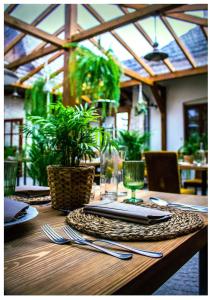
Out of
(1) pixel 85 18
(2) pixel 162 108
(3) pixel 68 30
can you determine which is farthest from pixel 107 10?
(2) pixel 162 108

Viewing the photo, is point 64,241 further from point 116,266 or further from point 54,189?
point 54,189

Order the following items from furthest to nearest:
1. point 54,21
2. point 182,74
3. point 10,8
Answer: point 182,74 < point 54,21 < point 10,8

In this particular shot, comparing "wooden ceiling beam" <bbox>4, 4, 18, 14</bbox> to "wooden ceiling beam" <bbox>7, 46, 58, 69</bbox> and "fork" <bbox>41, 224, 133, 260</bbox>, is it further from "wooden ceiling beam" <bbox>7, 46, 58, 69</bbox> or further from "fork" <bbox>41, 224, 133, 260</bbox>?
"fork" <bbox>41, 224, 133, 260</bbox>

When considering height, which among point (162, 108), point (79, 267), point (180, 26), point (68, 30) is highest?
point (180, 26)

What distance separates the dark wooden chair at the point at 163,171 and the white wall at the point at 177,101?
4738 millimetres

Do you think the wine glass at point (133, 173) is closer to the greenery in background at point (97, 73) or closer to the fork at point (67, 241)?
the fork at point (67, 241)

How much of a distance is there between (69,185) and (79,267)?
1.26 ft

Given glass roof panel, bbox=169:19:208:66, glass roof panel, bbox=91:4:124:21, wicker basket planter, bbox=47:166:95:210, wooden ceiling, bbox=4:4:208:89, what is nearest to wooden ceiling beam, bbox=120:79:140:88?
wooden ceiling, bbox=4:4:208:89

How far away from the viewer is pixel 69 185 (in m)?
0.77

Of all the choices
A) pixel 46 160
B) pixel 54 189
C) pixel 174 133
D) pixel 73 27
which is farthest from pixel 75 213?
pixel 174 133

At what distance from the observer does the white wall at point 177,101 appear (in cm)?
682

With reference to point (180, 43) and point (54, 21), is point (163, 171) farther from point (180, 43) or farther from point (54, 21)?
point (54, 21)

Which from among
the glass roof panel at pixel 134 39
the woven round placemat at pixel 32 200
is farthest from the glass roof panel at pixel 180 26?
the woven round placemat at pixel 32 200

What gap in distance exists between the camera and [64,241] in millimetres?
503
